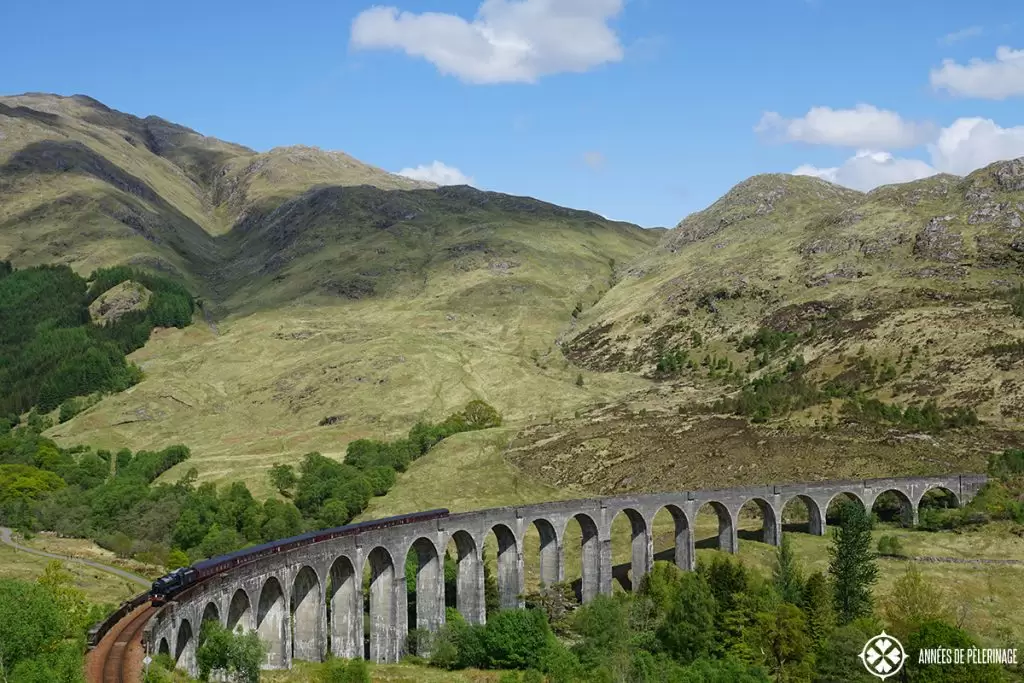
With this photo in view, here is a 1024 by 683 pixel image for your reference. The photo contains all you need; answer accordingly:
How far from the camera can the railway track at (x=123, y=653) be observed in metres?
42.5

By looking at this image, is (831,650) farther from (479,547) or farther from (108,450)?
(108,450)

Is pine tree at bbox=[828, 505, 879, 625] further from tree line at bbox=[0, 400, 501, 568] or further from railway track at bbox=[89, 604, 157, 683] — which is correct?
tree line at bbox=[0, 400, 501, 568]

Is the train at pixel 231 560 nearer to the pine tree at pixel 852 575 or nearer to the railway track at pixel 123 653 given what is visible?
the railway track at pixel 123 653

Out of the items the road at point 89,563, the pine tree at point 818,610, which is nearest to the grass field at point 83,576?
the road at point 89,563

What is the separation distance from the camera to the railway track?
140ft

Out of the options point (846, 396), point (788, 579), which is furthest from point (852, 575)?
point (846, 396)

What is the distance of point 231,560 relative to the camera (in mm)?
61250

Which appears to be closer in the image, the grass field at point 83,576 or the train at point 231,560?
the train at point 231,560

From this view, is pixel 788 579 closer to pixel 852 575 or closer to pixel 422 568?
pixel 852 575

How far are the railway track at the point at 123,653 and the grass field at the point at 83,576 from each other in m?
25.5

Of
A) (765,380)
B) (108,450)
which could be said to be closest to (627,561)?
(765,380)

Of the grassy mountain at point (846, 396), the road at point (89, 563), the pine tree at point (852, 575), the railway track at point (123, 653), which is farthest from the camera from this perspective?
the grassy mountain at point (846, 396)

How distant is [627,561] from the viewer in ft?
347

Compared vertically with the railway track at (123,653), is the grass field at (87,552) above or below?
below
